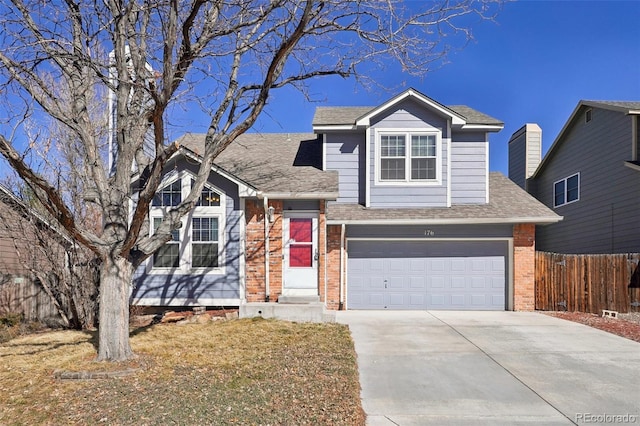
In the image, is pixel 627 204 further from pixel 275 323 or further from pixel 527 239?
pixel 275 323

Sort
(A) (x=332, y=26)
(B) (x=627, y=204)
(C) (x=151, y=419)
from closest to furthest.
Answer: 1. (C) (x=151, y=419)
2. (A) (x=332, y=26)
3. (B) (x=627, y=204)

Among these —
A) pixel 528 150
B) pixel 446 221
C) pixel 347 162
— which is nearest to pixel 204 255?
pixel 347 162

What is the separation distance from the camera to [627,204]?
13227mm

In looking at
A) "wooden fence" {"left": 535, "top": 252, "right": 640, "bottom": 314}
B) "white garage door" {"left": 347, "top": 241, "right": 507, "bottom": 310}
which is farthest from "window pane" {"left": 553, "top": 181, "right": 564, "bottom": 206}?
"white garage door" {"left": 347, "top": 241, "right": 507, "bottom": 310}

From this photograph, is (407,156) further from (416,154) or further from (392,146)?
(392,146)

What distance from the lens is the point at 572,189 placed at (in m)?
16.6

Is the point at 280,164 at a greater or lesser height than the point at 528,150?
lesser

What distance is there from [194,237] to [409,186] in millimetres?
6008

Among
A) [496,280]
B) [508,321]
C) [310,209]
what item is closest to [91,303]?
[310,209]

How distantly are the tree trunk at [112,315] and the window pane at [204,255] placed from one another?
174 inches

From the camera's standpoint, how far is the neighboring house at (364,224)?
1091 centimetres

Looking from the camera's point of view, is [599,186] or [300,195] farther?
[599,186]

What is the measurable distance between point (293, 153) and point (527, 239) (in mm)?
7245

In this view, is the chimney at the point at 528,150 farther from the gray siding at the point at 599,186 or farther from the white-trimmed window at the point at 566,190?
the white-trimmed window at the point at 566,190
